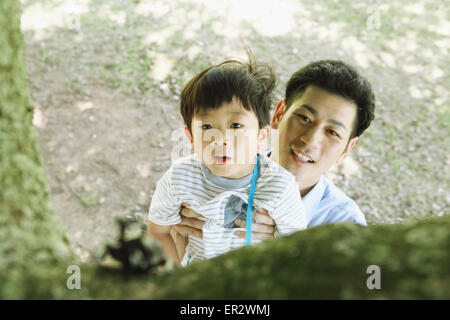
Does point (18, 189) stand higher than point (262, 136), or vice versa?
point (262, 136)

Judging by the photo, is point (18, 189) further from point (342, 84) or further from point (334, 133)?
point (342, 84)

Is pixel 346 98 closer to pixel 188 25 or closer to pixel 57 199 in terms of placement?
pixel 57 199

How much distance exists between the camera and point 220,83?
2.25m

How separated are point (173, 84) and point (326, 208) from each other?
4.64 meters

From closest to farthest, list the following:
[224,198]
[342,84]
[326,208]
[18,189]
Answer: [18,189] → [224,198] → [342,84] → [326,208]

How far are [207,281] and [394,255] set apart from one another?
1.16 ft

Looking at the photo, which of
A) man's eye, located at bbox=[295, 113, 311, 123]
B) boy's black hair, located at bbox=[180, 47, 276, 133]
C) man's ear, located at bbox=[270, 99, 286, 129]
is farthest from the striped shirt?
man's ear, located at bbox=[270, 99, 286, 129]

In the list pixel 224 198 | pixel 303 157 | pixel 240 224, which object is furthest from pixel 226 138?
pixel 303 157

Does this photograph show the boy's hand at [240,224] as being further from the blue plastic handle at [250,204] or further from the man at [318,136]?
the blue plastic handle at [250,204]

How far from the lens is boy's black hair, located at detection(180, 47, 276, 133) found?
222 cm

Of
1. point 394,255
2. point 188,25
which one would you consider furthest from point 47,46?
point 394,255

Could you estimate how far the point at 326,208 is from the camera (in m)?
2.88

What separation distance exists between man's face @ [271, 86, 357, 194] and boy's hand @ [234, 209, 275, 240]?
500mm

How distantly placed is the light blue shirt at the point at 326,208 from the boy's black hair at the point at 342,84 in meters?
0.61
